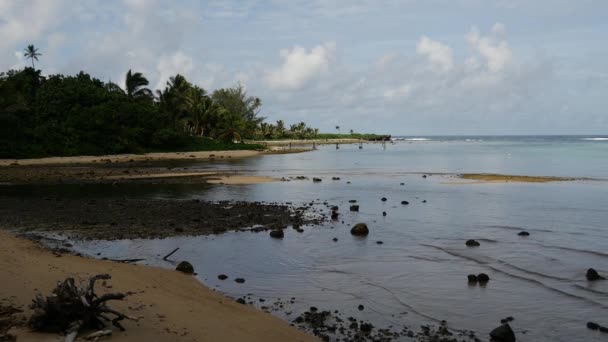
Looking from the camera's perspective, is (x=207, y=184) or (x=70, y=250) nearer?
(x=70, y=250)

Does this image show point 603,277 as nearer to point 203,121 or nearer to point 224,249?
point 224,249

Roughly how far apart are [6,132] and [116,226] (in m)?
51.3

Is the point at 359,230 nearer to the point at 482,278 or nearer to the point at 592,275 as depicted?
the point at 482,278

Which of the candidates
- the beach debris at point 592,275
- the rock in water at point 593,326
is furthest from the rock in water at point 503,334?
the beach debris at point 592,275

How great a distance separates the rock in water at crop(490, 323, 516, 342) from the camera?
10.2m

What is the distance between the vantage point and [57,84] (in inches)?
3031

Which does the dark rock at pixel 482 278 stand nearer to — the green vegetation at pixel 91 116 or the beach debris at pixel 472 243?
the beach debris at pixel 472 243

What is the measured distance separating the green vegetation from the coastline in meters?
57.4

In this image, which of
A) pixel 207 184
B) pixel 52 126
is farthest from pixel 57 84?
pixel 207 184

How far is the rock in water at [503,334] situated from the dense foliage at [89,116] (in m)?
65.0

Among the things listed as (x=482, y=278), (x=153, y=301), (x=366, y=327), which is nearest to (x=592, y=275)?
(x=482, y=278)

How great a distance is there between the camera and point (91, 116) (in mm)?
74188

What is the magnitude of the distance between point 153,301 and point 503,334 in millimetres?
6745

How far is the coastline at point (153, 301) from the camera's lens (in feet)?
30.4
